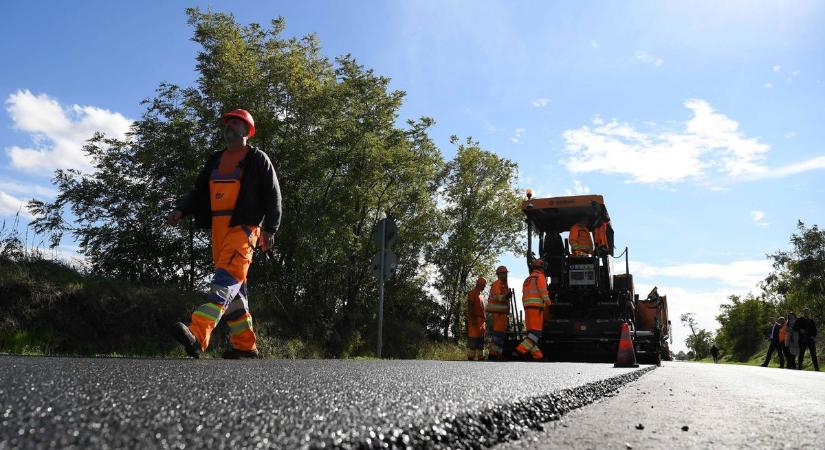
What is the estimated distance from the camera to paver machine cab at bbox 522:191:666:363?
10.9 m

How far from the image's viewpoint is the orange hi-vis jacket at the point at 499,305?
1183 cm

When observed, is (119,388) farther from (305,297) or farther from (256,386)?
(305,297)

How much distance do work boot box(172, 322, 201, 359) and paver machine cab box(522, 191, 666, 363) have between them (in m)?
8.60

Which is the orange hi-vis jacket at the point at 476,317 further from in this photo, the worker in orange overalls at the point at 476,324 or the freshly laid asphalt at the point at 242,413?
the freshly laid asphalt at the point at 242,413

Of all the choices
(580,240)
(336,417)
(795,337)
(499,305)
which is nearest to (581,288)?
(580,240)

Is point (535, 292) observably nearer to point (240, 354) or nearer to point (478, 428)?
point (240, 354)

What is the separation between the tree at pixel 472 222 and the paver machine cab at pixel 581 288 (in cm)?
1167

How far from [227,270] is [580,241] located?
936cm

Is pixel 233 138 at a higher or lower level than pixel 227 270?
higher

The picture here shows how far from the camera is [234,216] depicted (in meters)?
4.29

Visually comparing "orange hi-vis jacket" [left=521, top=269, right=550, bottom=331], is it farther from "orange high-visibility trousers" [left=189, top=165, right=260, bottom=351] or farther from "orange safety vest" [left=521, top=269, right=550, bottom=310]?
"orange high-visibility trousers" [left=189, top=165, right=260, bottom=351]

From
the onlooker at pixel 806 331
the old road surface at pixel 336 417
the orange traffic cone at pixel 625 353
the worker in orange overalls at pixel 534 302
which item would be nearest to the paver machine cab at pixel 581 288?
the worker in orange overalls at pixel 534 302

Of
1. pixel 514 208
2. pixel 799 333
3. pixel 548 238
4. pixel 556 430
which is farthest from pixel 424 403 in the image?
pixel 514 208

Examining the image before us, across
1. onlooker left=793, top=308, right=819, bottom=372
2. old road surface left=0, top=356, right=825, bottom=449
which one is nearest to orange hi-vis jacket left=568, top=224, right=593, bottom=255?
onlooker left=793, top=308, right=819, bottom=372
